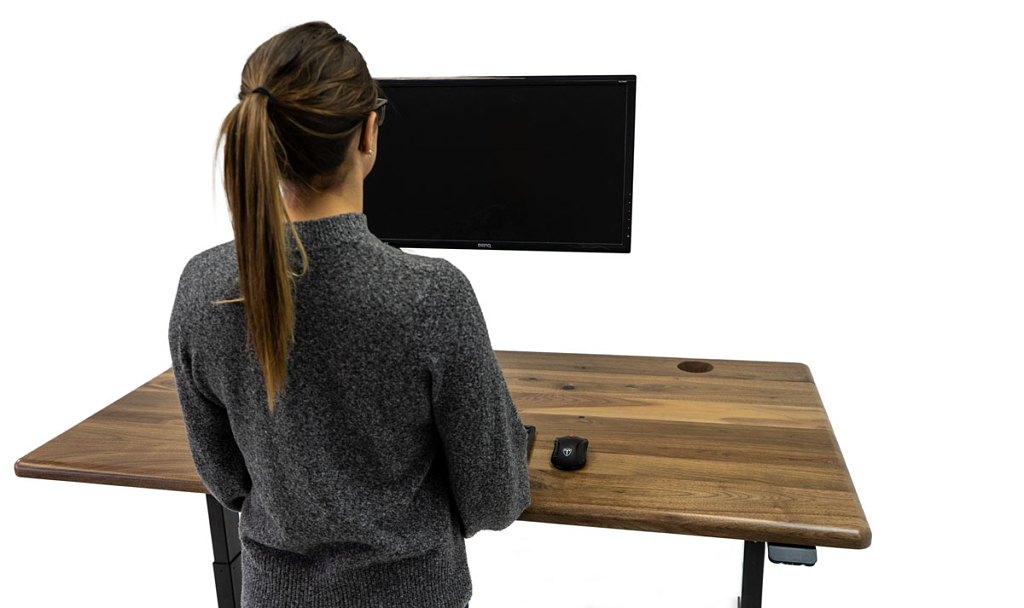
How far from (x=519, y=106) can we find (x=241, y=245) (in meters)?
0.92

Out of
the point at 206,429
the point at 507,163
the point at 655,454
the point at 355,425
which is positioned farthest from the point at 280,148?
the point at 655,454

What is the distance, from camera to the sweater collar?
979mm

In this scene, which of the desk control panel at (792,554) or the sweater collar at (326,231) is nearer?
the sweater collar at (326,231)

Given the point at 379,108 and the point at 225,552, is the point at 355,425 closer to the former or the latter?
the point at 379,108

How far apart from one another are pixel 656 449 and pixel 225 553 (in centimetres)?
102

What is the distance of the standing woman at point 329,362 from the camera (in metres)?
0.95

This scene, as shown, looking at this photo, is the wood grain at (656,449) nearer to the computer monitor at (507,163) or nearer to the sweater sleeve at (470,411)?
the sweater sleeve at (470,411)

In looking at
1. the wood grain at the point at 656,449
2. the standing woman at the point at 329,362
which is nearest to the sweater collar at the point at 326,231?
the standing woman at the point at 329,362

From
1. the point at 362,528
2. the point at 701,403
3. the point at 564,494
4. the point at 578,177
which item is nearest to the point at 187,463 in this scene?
the point at 362,528

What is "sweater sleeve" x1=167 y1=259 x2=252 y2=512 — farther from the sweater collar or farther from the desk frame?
the desk frame

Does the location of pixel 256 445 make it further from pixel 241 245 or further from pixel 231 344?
pixel 241 245

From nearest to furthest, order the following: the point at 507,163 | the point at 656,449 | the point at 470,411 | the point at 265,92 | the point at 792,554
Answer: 1. the point at 265,92
2. the point at 470,411
3. the point at 792,554
4. the point at 656,449
5. the point at 507,163

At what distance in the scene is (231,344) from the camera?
1023 millimetres

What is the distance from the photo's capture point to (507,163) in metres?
1.74
